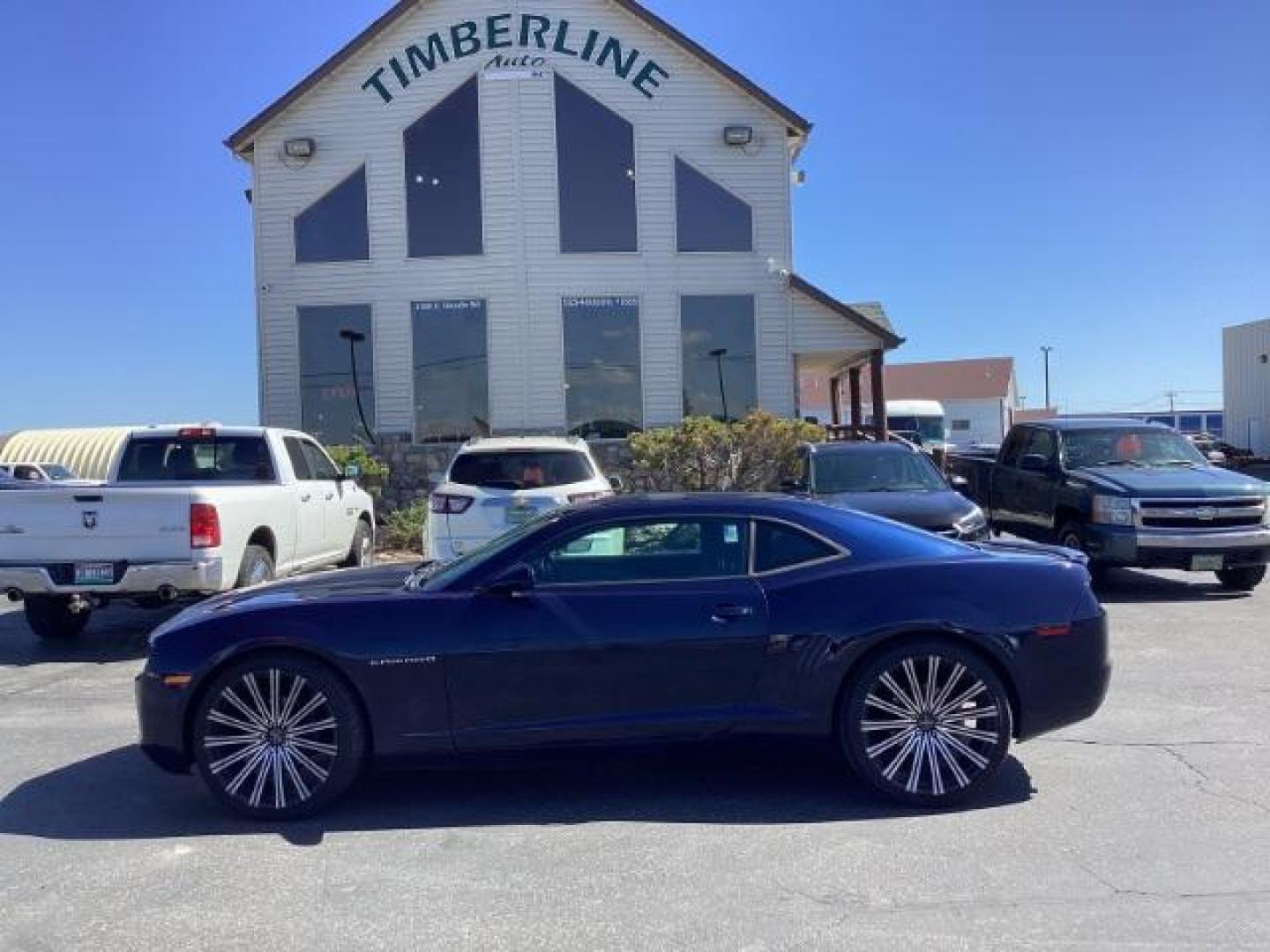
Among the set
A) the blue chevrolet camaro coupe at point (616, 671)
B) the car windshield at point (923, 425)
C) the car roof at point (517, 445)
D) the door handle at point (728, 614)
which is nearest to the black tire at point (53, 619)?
the car roof at point (517, 445)

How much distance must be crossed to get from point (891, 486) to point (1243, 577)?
362 centimetres

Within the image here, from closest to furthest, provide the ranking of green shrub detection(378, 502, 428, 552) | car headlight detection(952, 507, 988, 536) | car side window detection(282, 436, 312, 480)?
car headlight detection(952, 507, 988, 536)
car side window detection(282, 436, 312, 480)
green shrub detection(378, 502, 428, 552)

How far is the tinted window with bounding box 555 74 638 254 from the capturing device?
63.2 ft

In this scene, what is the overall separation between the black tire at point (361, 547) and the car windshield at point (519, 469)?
2.75 meters

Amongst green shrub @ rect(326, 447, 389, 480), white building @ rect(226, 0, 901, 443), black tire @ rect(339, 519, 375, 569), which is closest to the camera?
black tire @ rect(339, 519, 375, 569)

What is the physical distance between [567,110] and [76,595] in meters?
13.0

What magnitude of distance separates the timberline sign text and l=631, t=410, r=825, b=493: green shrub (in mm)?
6578

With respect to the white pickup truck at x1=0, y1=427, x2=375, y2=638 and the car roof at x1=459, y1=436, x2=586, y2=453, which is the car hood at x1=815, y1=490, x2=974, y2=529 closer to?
the car roof at x1=459, y1=436, x2=586, y2=453

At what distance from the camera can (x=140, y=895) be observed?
432 cm

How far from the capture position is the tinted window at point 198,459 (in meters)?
10.6

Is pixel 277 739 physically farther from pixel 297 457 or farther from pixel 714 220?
pixel 714 220

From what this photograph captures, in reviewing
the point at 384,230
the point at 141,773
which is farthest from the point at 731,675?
the point at 384,230

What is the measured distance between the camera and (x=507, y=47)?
19328mm

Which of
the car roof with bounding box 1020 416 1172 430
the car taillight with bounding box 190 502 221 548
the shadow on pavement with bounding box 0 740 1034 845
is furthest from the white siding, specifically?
the shadow on pavement with bounding box 0 740 1034 845
